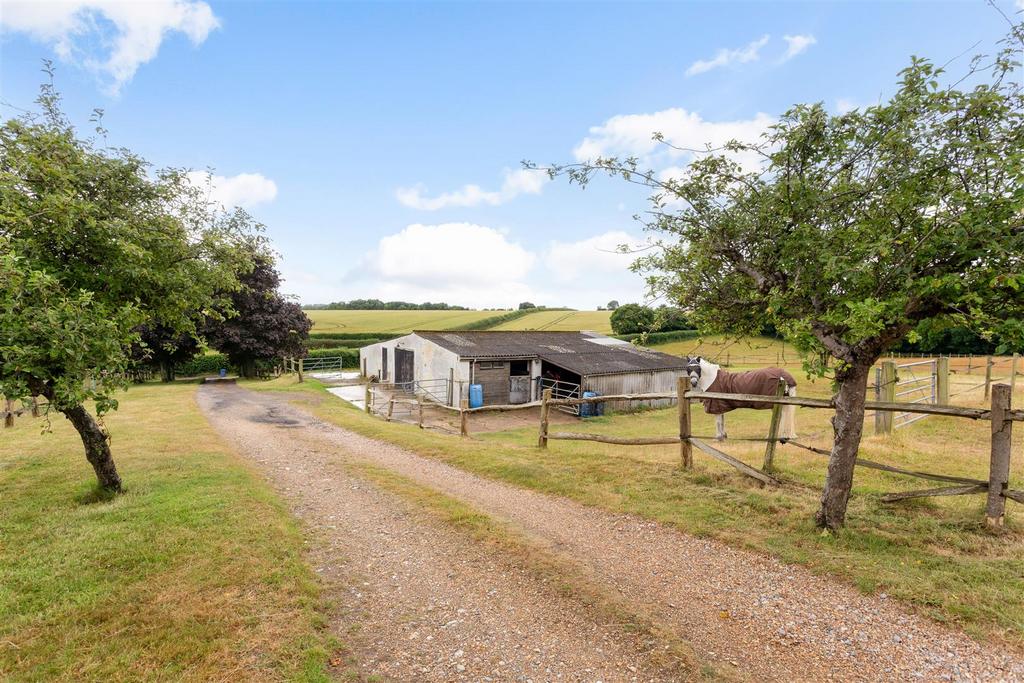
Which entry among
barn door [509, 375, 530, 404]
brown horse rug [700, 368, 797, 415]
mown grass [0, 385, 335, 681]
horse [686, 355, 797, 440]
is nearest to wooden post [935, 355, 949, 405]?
horse [686, 355, 797, 440]

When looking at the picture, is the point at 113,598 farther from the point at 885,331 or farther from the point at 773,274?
the point at 885,331

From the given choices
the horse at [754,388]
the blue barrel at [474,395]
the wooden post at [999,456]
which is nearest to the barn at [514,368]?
the blue barrel at [474,395]

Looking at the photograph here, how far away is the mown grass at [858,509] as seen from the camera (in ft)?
15.5

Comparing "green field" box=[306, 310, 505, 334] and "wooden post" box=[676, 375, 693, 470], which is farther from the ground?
"green field" box=[306, 310, 505, 334]

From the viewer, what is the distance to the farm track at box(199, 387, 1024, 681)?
3.85m

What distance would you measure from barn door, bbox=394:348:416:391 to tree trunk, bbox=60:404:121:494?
18.9 meters

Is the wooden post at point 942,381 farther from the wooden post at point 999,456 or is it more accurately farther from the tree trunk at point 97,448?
the tree trunk at point 97,448

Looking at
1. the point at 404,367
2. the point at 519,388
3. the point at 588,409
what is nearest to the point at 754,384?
the point at 588,409

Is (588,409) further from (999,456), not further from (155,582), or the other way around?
(155,582)

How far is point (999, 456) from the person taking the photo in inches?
225

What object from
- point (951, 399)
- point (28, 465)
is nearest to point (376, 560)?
point (28, 465)

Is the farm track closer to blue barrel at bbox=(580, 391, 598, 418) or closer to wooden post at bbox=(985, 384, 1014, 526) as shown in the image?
wooden post at bbox=(985, 384, 1014, 526)

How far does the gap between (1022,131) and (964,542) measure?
15.3 feet

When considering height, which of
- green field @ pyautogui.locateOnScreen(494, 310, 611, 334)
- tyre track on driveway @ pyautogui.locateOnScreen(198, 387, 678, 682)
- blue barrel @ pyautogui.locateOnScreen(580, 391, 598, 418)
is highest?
green field @ pyautogui.locateOnScreen(494, 310, 611, 334)
